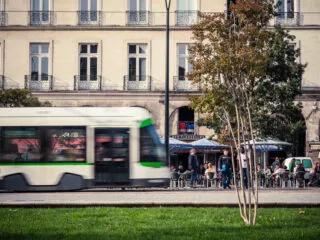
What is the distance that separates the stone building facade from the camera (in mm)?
40750

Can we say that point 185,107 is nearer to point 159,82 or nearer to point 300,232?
point 159,82

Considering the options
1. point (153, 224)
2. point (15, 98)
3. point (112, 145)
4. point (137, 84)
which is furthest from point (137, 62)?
point (153, 224)

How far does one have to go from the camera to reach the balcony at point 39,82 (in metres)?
40.6

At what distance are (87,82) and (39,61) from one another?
344 cm

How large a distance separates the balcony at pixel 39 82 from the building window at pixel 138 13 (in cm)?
630

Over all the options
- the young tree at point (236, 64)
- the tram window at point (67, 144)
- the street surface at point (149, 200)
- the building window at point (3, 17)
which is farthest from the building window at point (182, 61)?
the young tree at point (236, 64)

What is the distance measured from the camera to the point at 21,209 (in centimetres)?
1515

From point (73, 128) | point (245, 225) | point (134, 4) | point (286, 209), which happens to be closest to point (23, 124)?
point (73, 128)

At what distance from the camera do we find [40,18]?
4134 centimetres

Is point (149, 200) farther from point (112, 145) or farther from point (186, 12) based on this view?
point (186, 12)

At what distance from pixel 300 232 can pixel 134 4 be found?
106 feet

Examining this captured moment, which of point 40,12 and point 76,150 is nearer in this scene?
point 76,150

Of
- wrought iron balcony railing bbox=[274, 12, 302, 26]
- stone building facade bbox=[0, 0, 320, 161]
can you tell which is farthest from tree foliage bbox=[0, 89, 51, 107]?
wrought iron balcony railing bbox=[274, 12, 302, 26]

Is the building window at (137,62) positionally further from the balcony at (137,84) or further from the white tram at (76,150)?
the white tram at (76,150)
